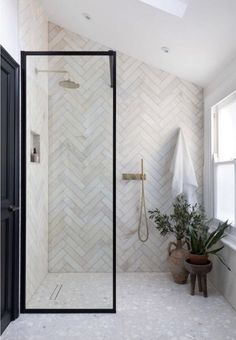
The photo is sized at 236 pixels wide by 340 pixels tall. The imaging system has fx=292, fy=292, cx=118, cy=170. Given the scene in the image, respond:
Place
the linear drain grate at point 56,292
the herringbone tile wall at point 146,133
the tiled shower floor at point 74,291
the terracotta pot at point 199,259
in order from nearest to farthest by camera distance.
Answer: the tiled shower floor at point 74,291 → the linear drain grate at point 56,292 → the terracotta pot at point 199,259 → the herringbone tile wall at point 146,133

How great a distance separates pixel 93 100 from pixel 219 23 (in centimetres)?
142

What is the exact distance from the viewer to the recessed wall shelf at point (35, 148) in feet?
→ 9.20

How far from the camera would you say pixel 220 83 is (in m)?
2.97

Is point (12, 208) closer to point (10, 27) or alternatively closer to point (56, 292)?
point (56, 292)

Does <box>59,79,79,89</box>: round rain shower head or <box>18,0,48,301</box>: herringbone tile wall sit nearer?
<box>18,0,48,301</box>: herringbone tile wall

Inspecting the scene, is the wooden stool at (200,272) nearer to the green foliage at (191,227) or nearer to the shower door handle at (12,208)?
the green foliage at (191,227)

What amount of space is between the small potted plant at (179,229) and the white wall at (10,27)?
2.21 metres

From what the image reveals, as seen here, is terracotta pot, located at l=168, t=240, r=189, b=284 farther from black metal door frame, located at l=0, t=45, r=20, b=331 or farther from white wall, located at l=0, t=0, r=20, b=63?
white wall, located at l=0, t=0, r=20, b=63

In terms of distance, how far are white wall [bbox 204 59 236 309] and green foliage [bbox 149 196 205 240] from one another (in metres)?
0.21

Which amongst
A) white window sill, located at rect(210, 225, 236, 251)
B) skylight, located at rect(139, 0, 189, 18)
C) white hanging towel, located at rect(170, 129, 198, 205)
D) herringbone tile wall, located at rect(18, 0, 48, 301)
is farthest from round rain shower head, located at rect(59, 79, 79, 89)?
white window sill, located at rect(210, 225, 236, 251)

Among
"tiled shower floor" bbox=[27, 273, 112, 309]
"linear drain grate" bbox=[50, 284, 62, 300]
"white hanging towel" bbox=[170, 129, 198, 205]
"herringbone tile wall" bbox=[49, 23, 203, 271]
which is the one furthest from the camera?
"herringbone tile wall" bbox=[49, 23, 203, 271]

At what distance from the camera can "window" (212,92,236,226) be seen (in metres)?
2.86

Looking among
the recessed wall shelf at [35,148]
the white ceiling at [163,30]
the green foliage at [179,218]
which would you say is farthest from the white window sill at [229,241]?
the recessed wall shelf at [35,148]

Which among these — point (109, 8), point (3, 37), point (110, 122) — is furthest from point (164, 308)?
point (109, 8)
